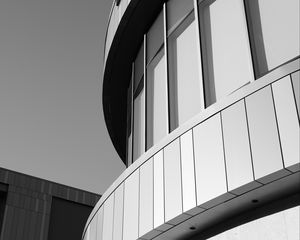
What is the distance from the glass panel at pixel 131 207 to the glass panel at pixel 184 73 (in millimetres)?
1712

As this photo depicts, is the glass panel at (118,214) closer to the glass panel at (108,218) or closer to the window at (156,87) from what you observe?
the glass panel at (108,218)

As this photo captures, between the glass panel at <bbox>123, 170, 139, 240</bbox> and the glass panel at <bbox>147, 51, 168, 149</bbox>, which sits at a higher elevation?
the glass panel at <bbox>147, 51, 168, 149</bbox>

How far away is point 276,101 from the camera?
8.44 meters

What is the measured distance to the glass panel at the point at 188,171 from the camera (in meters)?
9.77

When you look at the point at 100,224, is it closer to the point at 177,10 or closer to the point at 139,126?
the point at 139,126

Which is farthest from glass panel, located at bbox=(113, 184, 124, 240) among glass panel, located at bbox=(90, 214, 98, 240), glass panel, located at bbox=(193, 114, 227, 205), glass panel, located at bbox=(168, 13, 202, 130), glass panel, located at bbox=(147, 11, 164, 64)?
glass panel, located at bbox=(147, 11, 164, 64)

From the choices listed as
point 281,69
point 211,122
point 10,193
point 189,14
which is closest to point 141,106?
point 189,14

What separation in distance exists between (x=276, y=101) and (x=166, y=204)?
11.3ft

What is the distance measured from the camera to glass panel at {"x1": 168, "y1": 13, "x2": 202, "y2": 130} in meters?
11.9

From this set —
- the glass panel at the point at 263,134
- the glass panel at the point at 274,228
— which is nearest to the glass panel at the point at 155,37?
the glass panel at the point at 263,134

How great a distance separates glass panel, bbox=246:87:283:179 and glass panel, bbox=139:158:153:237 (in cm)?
338

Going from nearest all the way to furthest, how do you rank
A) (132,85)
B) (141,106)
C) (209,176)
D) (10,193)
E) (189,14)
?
(209,176), (189,14), (141,106), (132,85), (10,193)

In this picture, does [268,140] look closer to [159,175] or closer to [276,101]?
[276,101]

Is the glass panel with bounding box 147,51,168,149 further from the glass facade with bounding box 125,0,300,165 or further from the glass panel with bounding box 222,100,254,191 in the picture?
the glass panel with bounding box 222,100,254,191
